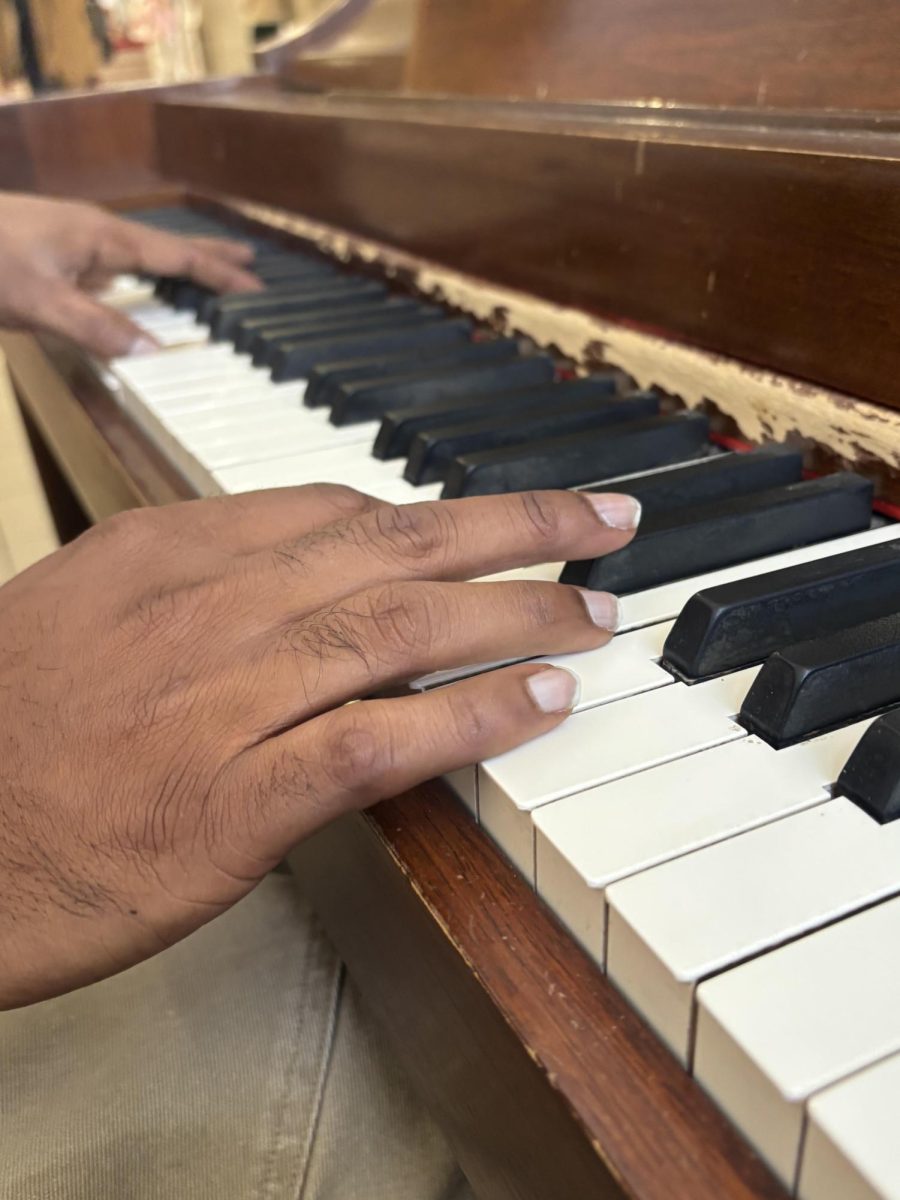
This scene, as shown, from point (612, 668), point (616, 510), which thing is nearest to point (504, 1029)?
point (612, 668)

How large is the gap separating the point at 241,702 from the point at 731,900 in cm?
27

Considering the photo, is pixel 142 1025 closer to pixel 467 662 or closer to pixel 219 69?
pixel 467 662

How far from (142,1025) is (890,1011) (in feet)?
1.73

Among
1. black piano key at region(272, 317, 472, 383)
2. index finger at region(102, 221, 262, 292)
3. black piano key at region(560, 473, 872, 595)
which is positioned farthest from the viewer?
index finger at region(102, 221, 262, 292)

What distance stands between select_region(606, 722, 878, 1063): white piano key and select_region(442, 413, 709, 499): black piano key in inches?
16.2

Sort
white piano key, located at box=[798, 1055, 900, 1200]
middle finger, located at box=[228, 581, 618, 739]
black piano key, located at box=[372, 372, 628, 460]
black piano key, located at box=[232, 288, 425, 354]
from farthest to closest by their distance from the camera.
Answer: black piano key, located at box=[232, 288, 425, 354] → black piano key, located at box=[372, 372, 628, 460] → middle finger, located at box=[228, 581, 618, 739] → white piano key, located at box=[798, 1055, 900, 1200]

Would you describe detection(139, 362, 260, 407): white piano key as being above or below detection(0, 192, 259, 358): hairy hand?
below

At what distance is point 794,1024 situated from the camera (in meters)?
0.38

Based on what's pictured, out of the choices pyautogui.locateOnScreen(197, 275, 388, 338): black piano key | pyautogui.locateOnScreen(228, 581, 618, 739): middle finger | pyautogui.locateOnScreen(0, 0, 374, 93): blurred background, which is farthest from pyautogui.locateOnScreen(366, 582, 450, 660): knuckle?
pyautogui.locateOnScreen(0, 0, 374, 93): blurred background

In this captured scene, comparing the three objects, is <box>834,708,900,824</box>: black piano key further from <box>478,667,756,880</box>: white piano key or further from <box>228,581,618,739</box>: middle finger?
<box>228,581,618,739</box>: middle finger

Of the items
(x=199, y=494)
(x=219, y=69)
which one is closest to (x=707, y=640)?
(x=199, y=494)

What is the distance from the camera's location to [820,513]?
2.36 feet

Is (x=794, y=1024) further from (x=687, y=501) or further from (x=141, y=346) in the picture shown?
(x=141, y=346)

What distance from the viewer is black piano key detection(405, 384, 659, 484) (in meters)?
0.87
